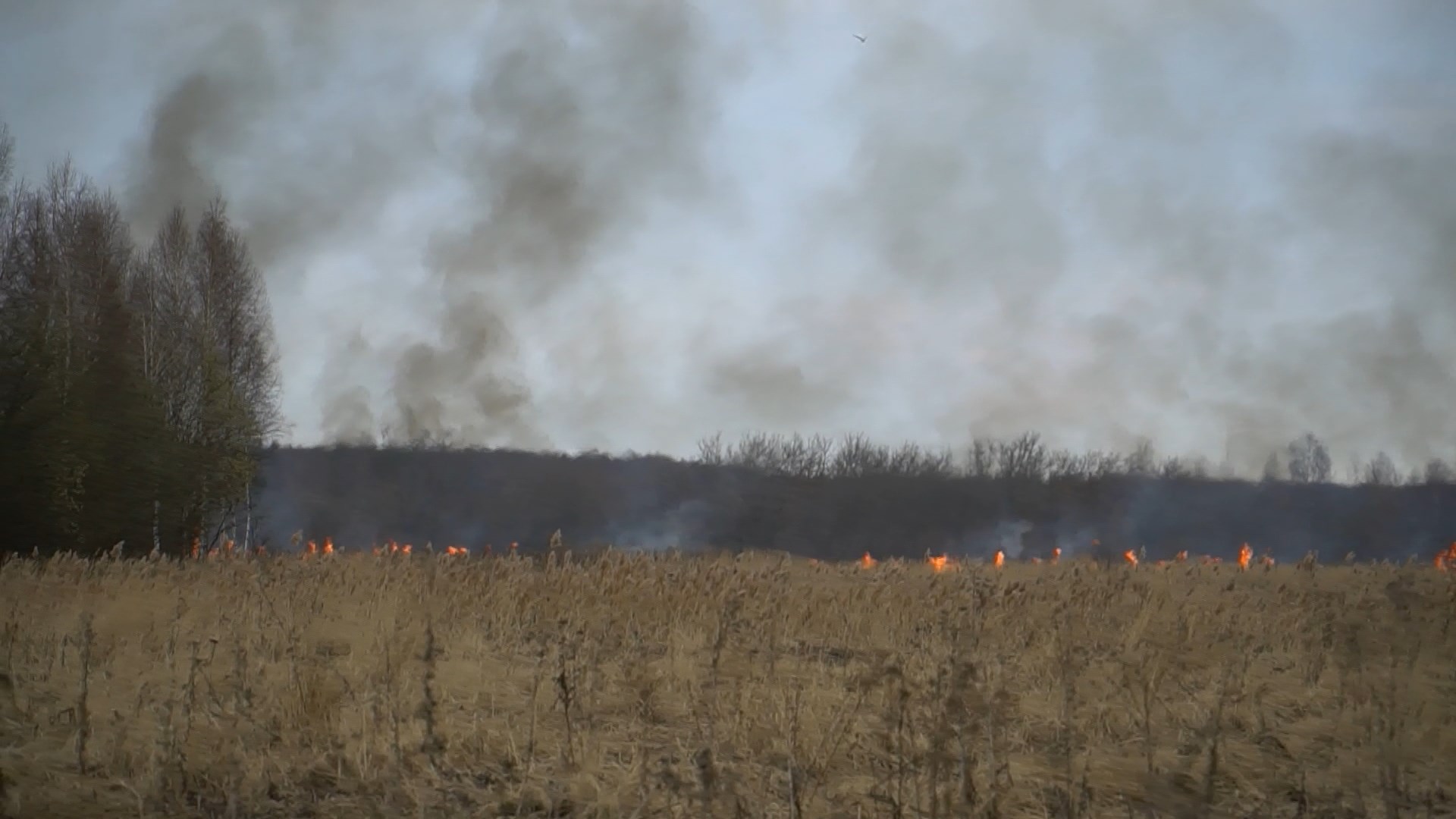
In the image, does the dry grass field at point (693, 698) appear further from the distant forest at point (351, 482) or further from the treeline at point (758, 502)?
the treeline at point (758, 502)

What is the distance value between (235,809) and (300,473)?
154 ft

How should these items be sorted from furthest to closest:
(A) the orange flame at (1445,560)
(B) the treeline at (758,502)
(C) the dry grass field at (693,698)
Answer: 1. (B) the treeline at (758,502)
2. (A) the orange flame at (1445,560)
3. (C) the dry grass field at (693,698)

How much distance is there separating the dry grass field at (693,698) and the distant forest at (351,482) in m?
9.63

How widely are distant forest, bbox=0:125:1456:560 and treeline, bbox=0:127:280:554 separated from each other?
5cm

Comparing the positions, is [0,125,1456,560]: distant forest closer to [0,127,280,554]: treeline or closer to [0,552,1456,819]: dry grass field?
[0,127,280,554]: treeline

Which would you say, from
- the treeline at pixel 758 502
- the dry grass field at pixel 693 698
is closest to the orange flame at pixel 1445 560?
the dry grass field at pixel 693 698

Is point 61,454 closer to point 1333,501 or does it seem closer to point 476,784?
point 476,784

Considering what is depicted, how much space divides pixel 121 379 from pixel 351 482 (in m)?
26.8

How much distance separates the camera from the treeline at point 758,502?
134ft

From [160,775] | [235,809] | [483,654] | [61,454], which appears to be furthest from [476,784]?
[61,454]

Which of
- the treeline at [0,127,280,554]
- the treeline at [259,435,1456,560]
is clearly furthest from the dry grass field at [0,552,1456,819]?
the treeline at [259,435,1456,560]

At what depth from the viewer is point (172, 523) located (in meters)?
22.8

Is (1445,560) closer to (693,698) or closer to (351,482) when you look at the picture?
(693,698)

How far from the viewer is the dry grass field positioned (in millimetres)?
4605
